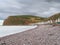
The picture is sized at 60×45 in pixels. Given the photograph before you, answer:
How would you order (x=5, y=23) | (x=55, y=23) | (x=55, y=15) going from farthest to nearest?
(x=5, y=23)
(x=55, y=23)
(x=55, y=15)

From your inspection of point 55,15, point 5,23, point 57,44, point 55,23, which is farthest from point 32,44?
point 5,23

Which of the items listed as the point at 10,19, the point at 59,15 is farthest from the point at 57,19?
the point at 10,19

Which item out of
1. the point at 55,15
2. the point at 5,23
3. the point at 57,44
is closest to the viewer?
the point at 57,44

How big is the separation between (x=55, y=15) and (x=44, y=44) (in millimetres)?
27281

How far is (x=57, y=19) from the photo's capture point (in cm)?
4175

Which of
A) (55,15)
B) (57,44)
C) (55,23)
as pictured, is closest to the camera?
(57,44)

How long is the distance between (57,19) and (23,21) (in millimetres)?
9395

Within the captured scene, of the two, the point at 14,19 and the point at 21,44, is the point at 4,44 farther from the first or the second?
the point at 14,19

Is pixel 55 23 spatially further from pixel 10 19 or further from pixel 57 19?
pixel 10 19

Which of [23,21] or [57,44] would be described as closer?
[57,44]

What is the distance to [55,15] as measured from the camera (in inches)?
1581

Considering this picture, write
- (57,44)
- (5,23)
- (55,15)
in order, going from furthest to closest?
1. (5,23)
2. (55,15)
3. (57,44)

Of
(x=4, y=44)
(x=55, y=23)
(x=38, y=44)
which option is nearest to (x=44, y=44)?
(x=38, y=44)

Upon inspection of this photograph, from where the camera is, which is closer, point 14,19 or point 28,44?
point 28,44
